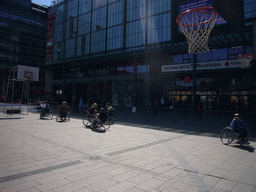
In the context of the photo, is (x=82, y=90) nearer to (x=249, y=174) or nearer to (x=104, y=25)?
(x=104, y=25)

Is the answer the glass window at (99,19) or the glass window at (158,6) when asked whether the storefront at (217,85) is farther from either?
the glass window at (99,19)

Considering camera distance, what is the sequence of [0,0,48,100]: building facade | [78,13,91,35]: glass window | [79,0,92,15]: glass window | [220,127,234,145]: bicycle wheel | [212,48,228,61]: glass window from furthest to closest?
1. [0,0,48,100]: building facade
2. [79,0,92,15]: glass window
3. [78,13,91,35]: glass window
4. [212,48,228,61]: glass window
5. [220,127,234,145]: bicycle wheel

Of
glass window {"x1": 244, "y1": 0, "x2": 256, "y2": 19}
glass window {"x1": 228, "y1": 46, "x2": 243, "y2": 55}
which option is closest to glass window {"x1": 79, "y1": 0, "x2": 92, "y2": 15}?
glass window {"x1": 244, "y1": 0, "x2": 256, "y2": 19}

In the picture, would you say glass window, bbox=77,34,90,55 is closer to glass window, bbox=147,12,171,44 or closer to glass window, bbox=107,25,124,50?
glass window, bbox=107,25,124,50

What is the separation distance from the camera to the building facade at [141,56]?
2361 centimetres

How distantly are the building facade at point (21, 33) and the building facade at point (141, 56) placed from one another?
37.3 m

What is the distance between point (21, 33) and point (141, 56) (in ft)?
255

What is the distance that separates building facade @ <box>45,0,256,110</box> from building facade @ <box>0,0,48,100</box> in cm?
3735

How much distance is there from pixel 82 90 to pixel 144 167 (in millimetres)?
39767

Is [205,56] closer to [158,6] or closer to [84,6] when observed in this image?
[158,6]

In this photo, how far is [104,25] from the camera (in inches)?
1626

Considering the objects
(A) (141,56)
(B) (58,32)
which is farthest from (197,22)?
(B) (58,32)

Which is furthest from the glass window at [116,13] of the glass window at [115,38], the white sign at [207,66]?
the white sign at [207,66]

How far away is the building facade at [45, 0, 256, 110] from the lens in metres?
23.6
